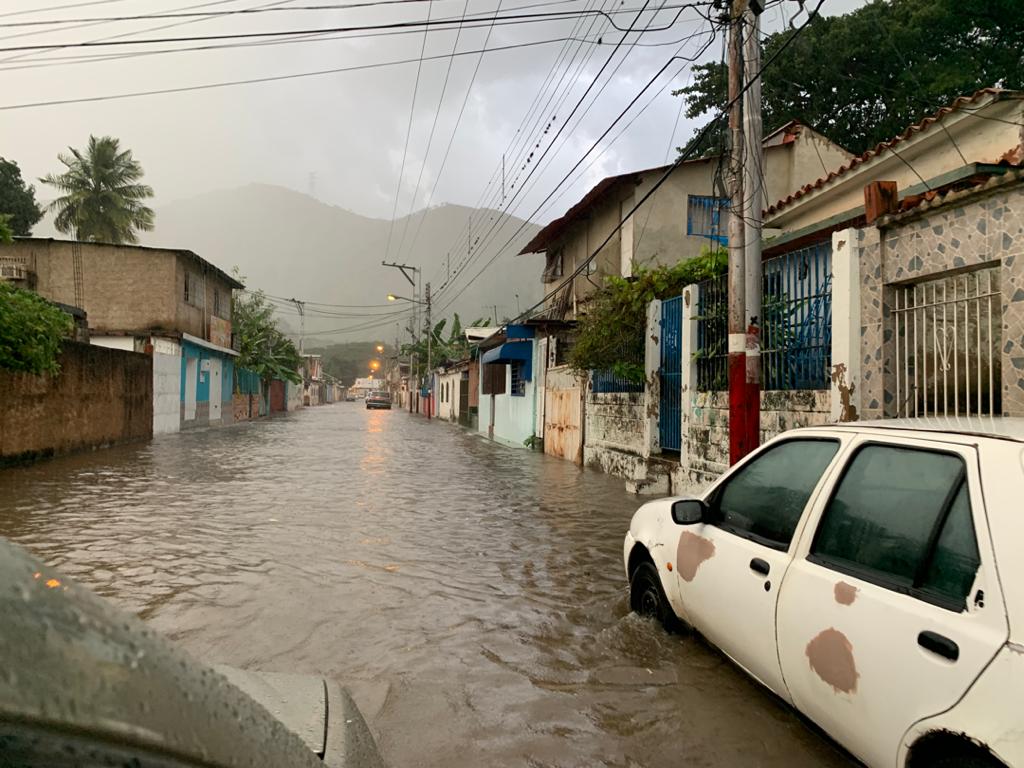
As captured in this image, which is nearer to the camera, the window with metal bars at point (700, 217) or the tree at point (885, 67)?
the window with metal bars at point (700, 217)

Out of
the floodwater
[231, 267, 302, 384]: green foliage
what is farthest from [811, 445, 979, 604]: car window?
[231, 267, 302, 384]: green foliage

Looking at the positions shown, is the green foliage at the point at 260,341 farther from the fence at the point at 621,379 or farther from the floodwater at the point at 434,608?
the floodwater at the point at 434,608

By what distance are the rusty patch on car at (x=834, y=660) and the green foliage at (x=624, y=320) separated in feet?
29.3

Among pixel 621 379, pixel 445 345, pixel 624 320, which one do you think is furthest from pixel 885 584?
pixel 445 345

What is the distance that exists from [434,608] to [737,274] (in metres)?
4.68

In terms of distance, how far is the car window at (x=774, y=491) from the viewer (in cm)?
306

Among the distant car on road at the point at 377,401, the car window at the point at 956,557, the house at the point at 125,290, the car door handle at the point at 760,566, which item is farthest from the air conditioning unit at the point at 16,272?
the distant car on road at the point at 377,401

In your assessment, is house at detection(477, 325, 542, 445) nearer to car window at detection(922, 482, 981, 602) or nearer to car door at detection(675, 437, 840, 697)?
car door at detection(675, 437, 840, 697)

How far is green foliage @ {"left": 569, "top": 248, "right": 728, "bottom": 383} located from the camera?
1137 cm

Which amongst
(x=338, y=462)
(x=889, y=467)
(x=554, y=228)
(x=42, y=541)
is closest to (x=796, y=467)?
(x=889, y=467)

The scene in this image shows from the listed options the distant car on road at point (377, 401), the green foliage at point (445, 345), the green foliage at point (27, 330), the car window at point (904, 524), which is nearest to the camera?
the car window at point (904, 524)

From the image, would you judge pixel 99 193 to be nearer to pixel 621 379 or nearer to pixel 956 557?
pixel 621 379

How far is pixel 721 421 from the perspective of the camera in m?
9.09

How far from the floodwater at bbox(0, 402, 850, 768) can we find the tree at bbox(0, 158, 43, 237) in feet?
101
